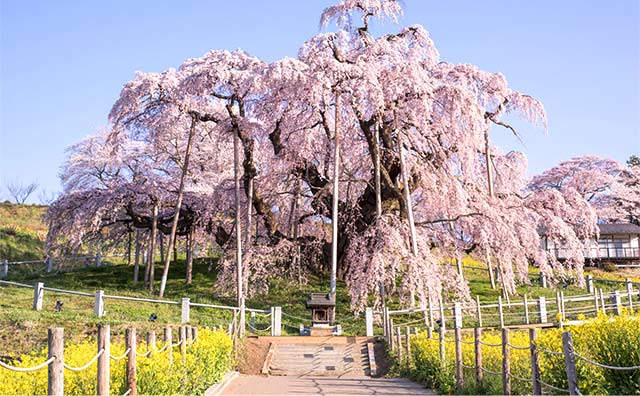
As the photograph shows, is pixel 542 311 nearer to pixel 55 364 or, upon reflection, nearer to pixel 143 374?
pixel 143 374

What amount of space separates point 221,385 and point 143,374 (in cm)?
500

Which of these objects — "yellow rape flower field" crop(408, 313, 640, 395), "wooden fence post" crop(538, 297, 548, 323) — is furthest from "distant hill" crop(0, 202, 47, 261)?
"yellow rape flower field" crop(408, 313, 640, 395)

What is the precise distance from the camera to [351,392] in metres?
14.6

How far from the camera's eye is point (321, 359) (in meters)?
20.7

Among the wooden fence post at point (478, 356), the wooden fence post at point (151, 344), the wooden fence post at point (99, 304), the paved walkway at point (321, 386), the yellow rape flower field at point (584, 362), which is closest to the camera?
the yellow rape flower field at point (584, 362)

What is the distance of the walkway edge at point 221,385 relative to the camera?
1355 centimetres

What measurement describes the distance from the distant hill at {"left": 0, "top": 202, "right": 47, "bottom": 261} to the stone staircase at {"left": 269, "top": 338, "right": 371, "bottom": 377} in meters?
27.3

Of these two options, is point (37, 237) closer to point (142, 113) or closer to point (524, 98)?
point (142, 113)

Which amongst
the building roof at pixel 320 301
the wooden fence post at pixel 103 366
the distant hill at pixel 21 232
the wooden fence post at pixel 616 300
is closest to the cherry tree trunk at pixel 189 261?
the building roof at pixel 320 301

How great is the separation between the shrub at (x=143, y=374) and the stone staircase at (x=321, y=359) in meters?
5.26

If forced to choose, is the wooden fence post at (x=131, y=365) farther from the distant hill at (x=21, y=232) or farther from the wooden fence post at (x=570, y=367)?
the distant hill at (x=21, y=232)

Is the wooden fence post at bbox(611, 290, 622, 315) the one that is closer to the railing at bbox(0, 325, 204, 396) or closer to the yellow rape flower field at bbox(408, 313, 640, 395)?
the yellow rape flower field at bbox(408, 313, 640, 395)

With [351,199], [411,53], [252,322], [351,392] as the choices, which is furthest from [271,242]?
[351,392]

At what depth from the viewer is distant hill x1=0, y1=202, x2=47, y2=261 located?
4803 cm
